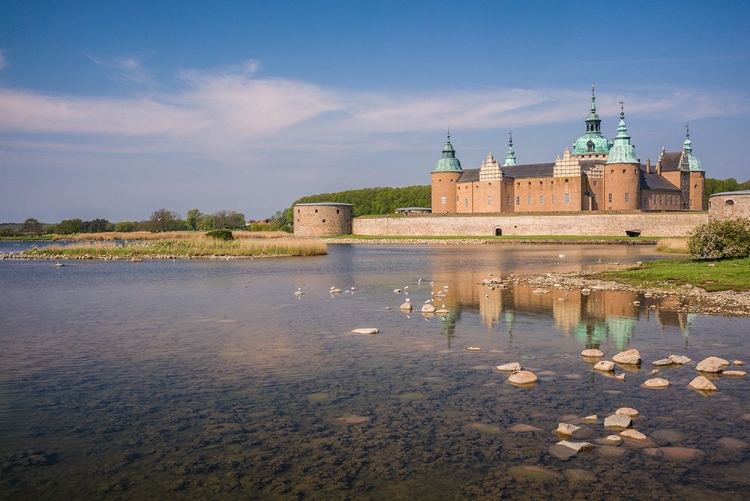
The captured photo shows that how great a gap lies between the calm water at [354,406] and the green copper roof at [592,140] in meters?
66.3

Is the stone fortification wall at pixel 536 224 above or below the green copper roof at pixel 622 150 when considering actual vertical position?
below

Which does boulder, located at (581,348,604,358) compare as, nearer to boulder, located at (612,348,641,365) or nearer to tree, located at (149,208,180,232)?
boulder, located at (612,348,641,365)

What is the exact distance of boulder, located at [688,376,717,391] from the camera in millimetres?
7973

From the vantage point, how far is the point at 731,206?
37594 millimetres

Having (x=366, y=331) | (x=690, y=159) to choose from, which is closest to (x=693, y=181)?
(x=690, y=159)

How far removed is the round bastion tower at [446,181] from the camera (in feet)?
266

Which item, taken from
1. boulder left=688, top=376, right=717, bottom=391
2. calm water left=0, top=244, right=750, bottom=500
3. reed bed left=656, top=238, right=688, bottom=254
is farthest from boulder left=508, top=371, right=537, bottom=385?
reed bed left=656, top=238, right=688, bottom=254

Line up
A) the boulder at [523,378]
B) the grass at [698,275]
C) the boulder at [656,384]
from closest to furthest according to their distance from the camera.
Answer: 1. the boulder at [656,384]
2. the boulder at [523,378]
3. the grass at [698,275]

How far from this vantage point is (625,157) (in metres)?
69.0

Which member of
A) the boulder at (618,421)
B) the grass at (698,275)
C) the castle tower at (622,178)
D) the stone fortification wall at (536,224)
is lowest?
the boulder at (618,421)

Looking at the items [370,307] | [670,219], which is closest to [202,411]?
[370,307]

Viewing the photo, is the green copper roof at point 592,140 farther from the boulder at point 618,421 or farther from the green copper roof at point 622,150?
the boulder at point 618,421

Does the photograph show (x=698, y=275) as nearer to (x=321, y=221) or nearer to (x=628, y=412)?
(x=628, y=412)

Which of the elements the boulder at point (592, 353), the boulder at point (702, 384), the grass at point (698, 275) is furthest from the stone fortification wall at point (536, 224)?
the boulder at point (702, 384)
